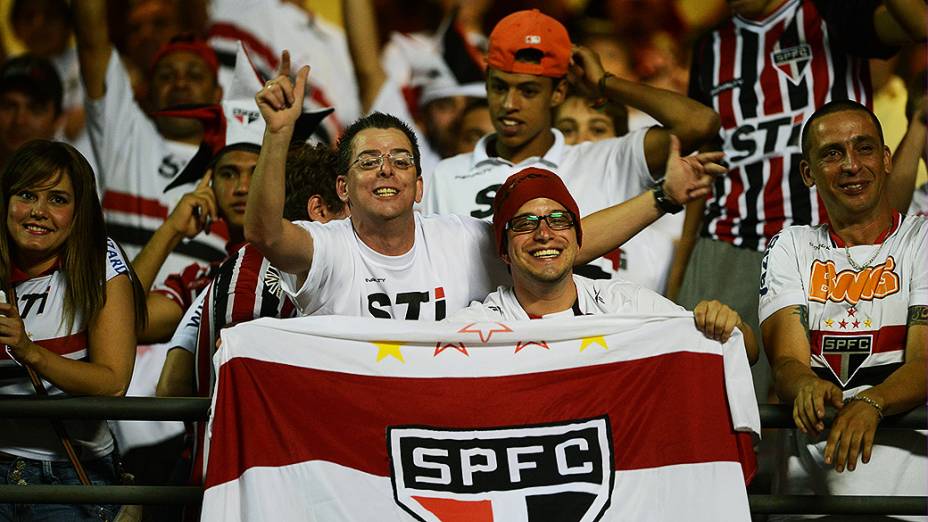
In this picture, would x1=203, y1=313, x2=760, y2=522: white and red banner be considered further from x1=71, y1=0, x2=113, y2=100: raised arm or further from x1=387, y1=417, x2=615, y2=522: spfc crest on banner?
x1=71, y1=0, x2=113, y2=100: raised arm

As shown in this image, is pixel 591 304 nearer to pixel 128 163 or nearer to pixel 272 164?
pixel 272 164

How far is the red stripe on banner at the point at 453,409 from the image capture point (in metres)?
2.90

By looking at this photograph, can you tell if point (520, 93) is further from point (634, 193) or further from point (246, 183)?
point (246, 183)

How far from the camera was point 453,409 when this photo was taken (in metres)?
2.95

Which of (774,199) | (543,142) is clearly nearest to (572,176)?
(543,142)

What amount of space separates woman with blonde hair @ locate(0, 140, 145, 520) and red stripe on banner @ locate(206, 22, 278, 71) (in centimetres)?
261

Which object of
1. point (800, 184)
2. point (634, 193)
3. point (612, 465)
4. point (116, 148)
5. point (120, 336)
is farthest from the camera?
point (116, 148)

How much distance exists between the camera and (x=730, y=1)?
4.58 m

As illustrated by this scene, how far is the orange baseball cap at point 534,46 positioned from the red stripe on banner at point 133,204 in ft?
6.82

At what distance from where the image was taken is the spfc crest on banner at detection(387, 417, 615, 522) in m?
2.87

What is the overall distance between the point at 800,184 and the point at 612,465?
1.80 meters

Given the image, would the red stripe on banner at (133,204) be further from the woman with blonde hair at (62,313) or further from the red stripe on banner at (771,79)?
the red stripe on banner at (771,79)

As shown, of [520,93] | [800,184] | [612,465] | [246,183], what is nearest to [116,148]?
[246,183]

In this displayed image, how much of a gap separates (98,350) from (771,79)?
259 centimetres
